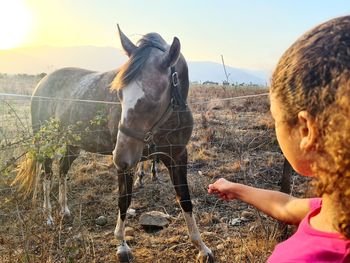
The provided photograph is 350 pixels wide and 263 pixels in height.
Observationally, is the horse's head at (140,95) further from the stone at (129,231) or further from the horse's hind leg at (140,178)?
the horse's hind leg at (140,178)

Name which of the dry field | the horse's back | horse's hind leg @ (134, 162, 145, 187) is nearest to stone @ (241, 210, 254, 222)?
the dry field

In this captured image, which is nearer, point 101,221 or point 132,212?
point 101,221

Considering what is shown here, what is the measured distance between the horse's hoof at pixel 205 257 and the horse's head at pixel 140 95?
1138 mm

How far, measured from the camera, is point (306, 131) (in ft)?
2.95

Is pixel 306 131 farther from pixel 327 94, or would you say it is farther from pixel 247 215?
pixel 247 215

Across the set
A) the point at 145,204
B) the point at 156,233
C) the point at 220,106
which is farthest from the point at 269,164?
the point at 220,106

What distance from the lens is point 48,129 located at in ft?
10.0

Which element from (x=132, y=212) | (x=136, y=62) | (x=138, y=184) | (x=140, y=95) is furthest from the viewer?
(x=138, y=184)

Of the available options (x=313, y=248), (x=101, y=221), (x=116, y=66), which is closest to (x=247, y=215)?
(x=101, y=221)

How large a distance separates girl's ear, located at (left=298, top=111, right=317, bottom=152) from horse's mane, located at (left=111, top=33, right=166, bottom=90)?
98.8 inches

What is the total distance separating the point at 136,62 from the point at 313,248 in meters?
2.75

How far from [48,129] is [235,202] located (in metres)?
2.67

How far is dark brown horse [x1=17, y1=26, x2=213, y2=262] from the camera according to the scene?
10.7 feet

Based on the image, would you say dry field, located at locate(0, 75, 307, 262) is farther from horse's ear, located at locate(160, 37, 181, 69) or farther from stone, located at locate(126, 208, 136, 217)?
horse's ear, located at locate(160, 37, 181, 69)
